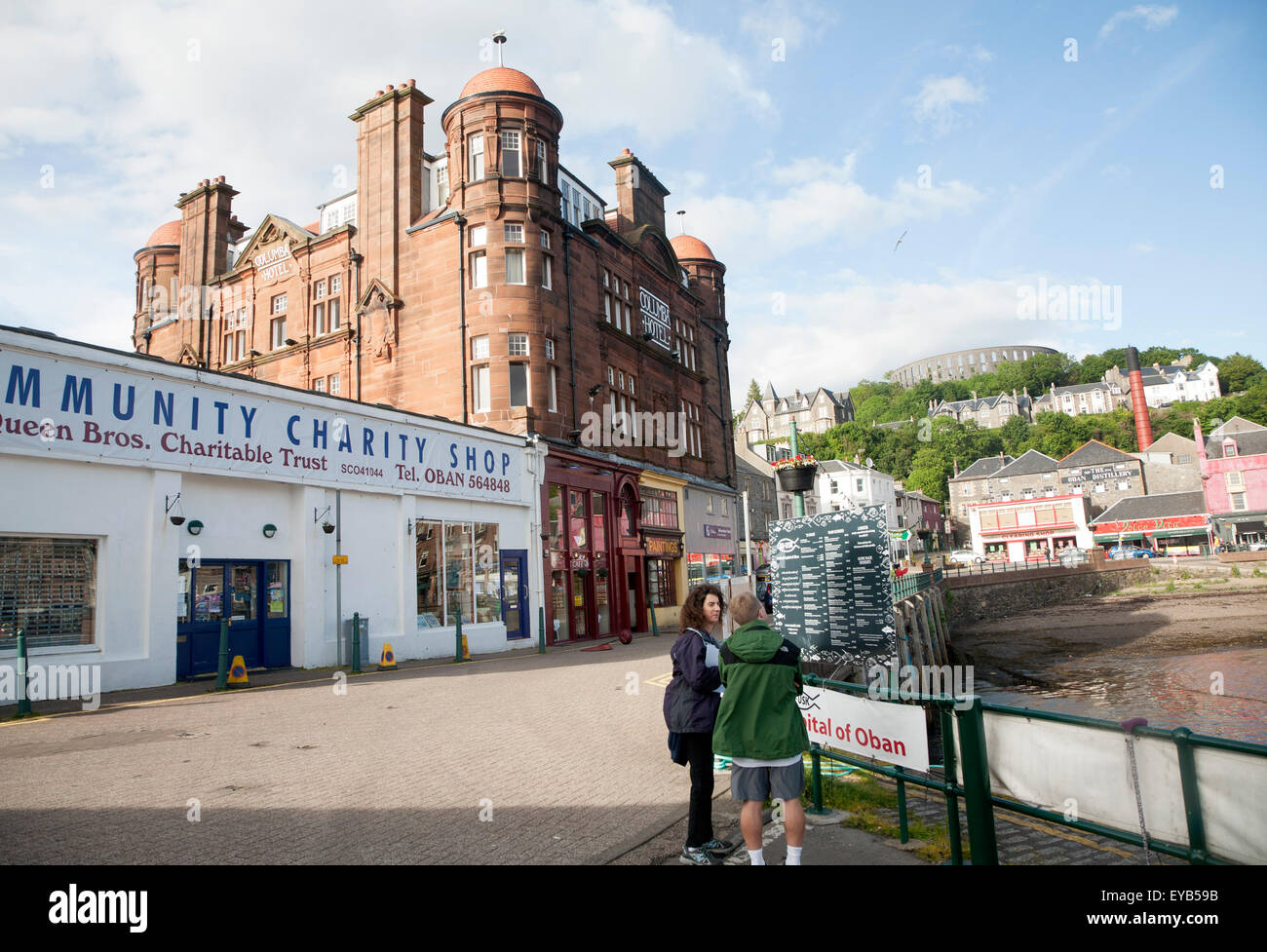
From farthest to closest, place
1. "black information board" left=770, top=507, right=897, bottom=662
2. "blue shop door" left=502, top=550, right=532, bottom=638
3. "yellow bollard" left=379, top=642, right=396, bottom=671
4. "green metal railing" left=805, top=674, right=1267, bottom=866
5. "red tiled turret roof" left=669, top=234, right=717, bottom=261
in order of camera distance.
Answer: "red tiled turret roof" left=669, top=234, right=717, bottom=261, "blue shop door" left=502, top=550, right=532, bottom=638, "yellow bollard" left=379, top=642, right=396, bottom=671, "black information board" left=770, top=507, right=897, bottom=662, "green metal railing" left=805, top=674, right=1267, bottom=866

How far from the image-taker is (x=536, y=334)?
25.6 m

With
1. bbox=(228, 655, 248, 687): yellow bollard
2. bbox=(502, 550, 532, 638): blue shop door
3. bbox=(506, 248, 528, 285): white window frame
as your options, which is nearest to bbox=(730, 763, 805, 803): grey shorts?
bbox=(228, 655, 248, 687): yellow bollard

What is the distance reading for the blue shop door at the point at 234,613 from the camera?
14.6m

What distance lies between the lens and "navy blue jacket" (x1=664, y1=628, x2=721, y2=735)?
5289 mm

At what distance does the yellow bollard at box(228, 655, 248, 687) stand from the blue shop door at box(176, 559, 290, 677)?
4.52 ft

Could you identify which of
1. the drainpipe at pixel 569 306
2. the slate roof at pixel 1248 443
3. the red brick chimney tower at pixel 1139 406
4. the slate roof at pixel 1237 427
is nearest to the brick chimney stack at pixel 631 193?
the drainpipe at pixel 569 306

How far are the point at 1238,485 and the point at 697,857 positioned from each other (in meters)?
80.1

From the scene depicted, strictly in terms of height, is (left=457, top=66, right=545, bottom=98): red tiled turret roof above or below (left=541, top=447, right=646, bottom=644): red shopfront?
above

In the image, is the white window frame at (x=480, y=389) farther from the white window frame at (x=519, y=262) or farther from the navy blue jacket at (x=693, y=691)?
the navy blue jacket at (x=693, y=691)

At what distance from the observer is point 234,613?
1562 centimetres

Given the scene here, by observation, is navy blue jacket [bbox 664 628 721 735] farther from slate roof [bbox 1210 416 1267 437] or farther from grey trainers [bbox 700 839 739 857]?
slate roof [bbox 1210 416 1267 437]

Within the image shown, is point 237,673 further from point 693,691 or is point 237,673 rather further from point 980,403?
point 980,403
